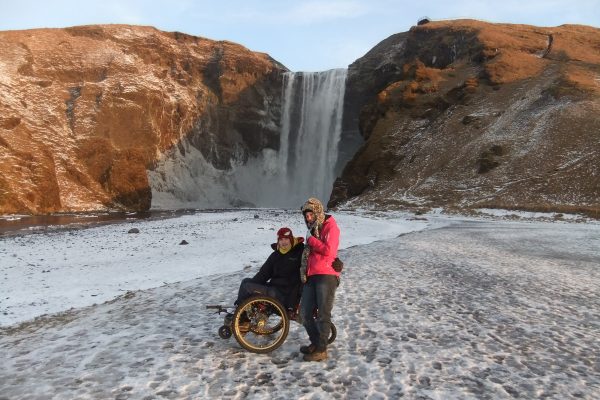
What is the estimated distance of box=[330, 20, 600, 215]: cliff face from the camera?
5309 centimetres

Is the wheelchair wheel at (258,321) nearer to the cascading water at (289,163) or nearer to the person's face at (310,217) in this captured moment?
the person's face at (310,217)

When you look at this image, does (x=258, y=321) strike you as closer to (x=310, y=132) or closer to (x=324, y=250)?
(x=324, y=250)

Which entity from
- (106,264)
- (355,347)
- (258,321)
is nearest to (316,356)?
(355,347)

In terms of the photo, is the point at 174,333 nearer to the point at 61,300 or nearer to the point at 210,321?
the point at 210,321

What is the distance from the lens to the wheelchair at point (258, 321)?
707cm

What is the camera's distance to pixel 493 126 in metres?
65.6

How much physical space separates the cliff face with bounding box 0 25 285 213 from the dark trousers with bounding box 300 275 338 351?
59209 millimetres

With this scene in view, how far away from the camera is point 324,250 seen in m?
6.66

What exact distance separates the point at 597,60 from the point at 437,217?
58.6 metres

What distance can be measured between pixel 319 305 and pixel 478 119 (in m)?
68.9

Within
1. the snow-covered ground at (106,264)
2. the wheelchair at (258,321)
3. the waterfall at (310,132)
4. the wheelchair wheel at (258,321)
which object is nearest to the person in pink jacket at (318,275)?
the wheelchair at (258,321)

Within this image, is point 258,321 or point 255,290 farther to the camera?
point 258,321

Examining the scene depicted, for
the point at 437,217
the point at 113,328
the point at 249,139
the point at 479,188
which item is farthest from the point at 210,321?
the point at 249,139

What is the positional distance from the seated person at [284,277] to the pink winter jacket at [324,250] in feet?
1.32
